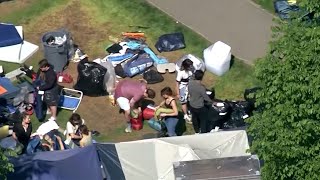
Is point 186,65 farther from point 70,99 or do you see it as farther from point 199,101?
point 70,99

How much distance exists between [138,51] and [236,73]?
2.15 m

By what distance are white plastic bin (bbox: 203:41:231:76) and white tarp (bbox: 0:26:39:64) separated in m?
3.79

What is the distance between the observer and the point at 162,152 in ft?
51.3

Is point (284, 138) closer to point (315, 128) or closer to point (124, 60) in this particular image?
point (315, 128)

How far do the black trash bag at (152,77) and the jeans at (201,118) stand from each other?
1828 millimetres

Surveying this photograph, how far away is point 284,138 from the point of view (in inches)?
520

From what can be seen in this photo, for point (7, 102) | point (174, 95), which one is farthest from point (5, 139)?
point (174, 95)

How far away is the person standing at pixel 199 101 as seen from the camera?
55.9ft

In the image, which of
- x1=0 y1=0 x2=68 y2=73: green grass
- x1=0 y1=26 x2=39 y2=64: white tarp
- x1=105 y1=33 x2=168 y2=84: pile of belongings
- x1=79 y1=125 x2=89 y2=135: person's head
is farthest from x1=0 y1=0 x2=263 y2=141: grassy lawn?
x1=79 y1=125 x2=89 y2=135: person's head

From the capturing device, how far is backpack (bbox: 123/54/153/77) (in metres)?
19.2

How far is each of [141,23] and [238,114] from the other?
450 cm

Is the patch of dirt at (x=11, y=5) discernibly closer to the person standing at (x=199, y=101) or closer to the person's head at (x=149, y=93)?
the person's head at (x=149, y=93)

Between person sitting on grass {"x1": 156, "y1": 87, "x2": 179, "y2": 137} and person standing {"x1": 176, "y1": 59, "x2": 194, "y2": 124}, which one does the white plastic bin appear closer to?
person standing {"x1": 176, "y1": 59, "x2": 194, "y2": 124}

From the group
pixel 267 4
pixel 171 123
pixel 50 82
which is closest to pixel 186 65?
pixel 171 123
